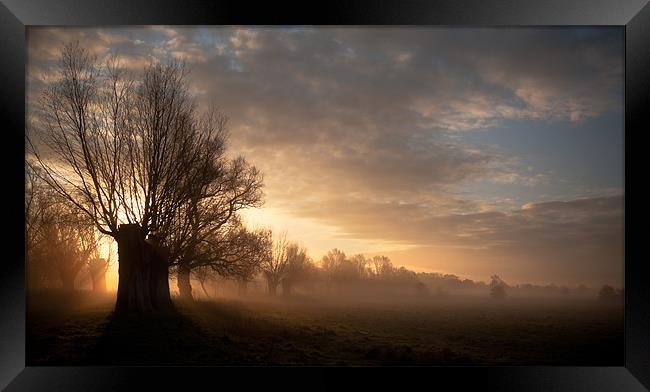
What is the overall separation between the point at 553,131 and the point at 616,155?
723 millimetres

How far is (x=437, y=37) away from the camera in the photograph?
5.89 m

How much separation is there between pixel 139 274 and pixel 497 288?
4394 millimetres

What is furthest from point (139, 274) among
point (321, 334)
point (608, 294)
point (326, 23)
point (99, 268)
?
point (608, 294)

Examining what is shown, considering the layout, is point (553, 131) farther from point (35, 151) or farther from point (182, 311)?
point (35, 151)

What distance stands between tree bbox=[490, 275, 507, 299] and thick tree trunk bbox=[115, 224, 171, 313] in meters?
3.91

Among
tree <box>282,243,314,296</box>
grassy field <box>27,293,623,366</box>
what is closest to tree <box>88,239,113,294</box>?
grassy field <box>27,293,623,366</box>

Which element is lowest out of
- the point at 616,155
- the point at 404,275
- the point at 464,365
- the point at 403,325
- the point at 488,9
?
the point at 464,365

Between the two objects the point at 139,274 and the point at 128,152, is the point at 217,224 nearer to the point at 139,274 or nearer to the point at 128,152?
the point at 139,274

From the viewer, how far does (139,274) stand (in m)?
6.32

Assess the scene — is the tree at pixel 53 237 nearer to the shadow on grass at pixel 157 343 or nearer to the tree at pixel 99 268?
the tree at pixel 99 268

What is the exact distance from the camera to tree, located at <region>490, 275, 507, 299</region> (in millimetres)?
6039

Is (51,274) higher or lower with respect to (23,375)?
higher

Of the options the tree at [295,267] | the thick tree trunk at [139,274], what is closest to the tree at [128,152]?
the thick tree trunk at [139,274]

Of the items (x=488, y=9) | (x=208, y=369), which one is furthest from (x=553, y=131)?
(x=208, y=369)
